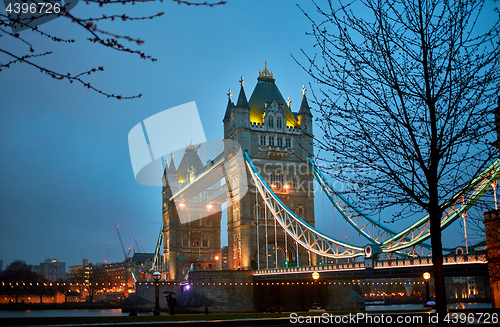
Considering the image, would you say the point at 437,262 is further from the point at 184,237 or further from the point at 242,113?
the point at 184,237

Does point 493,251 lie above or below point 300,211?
below

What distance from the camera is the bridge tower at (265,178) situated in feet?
168

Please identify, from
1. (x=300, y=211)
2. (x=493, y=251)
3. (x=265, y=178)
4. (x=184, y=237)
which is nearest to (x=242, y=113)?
(x=265, y=178)

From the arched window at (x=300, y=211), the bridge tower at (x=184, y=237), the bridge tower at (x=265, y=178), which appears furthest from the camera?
the bridge tower at (x=184, y=237)

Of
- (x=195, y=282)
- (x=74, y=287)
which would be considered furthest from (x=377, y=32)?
(x=74, y=287)

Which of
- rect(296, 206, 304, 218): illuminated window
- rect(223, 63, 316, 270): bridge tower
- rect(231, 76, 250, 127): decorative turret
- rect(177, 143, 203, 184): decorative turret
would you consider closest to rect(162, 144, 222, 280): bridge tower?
rect(177, 143, 203, 184): decorative turret

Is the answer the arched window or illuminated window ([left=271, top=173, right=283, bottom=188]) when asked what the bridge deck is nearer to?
the arched window

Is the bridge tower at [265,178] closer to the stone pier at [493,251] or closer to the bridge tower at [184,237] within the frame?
the bridge tower at [184,237]

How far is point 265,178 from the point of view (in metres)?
52.9

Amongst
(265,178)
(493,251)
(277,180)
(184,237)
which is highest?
(265,178)

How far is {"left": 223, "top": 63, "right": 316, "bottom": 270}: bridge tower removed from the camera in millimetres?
51250

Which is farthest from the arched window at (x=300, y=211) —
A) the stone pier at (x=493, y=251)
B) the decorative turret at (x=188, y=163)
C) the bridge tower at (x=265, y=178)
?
the decorative turret at (x=188, y=163)

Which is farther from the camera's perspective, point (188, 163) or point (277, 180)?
point (188, 163)

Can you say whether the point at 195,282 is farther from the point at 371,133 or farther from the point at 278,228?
the point at 371,133
